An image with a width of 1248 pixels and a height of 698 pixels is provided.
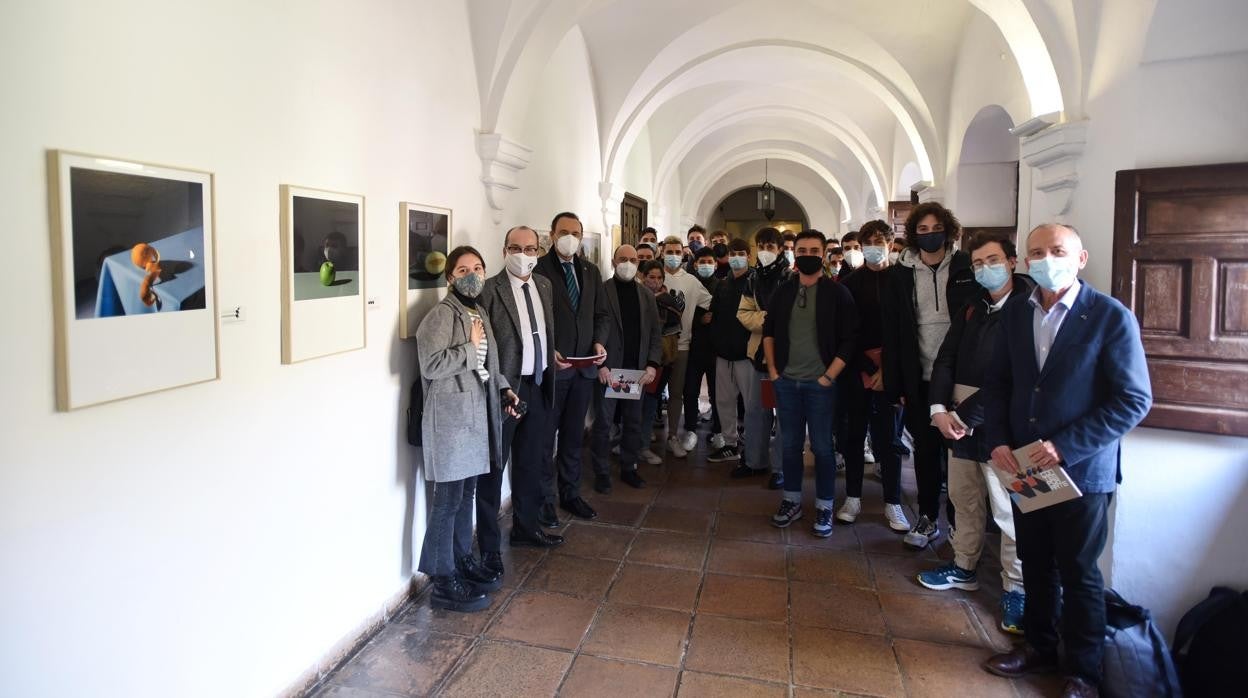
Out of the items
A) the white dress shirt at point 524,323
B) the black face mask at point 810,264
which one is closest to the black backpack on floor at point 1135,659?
the black face mask at point 810,264

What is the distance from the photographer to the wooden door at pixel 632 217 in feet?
29.7

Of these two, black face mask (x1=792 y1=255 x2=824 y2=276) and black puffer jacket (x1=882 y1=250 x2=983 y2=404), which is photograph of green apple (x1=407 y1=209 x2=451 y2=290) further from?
black puffer jacket (x1=882 y1=250 x2=983 y2=404)

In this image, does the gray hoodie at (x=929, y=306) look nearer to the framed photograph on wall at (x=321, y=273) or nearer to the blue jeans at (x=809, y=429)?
the blue jeans at (x=809, y=429)

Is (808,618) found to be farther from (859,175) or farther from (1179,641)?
(859,175)

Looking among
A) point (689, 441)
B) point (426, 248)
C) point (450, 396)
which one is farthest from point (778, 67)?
point (450, 396)

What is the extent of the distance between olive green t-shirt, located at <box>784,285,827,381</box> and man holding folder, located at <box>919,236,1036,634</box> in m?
0.83

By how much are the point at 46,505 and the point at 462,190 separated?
8.51 ft

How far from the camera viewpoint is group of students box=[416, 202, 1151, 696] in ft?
8.45

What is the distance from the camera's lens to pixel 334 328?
2.78 meters

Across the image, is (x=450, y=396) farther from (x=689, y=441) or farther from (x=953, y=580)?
(x=689, y=441)

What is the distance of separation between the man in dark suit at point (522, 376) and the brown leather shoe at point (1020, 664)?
2.30 meters

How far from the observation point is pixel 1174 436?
9.95 ft

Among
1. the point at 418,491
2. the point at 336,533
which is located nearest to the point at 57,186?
the point at 336,533

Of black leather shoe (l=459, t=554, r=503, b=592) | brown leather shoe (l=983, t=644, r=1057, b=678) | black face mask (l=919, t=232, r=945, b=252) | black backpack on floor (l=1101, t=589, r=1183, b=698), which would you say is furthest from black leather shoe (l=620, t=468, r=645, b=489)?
black backpack on floor (l=1101, t=589, r=1183, b=698)
